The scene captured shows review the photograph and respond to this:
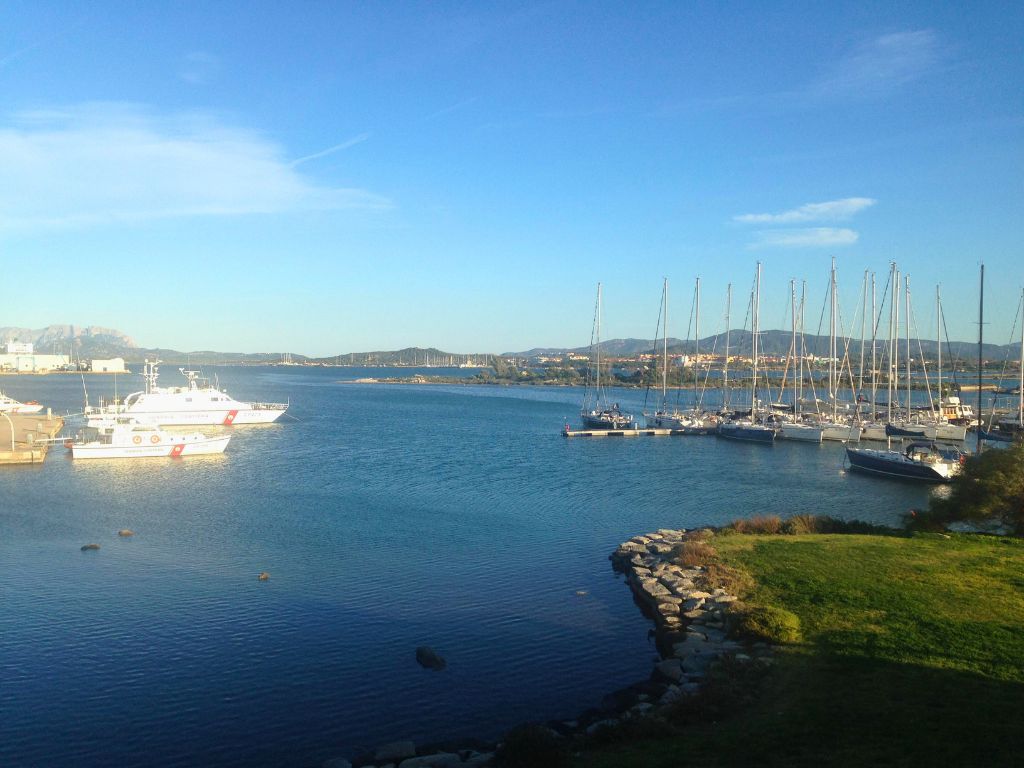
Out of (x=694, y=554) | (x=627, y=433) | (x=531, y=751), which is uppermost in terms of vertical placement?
(x=694, y=554)

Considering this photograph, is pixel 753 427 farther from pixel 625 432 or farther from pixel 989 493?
pixel 989 493

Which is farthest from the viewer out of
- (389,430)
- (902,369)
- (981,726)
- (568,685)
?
(902,369)

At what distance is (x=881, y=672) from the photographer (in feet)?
35.0

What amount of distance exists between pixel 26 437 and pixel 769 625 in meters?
46.5

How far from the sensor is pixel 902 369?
97.2 m

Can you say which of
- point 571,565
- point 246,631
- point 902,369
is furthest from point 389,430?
point 902,369

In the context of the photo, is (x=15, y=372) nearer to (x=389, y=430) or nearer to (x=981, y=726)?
(x=389, y=430)

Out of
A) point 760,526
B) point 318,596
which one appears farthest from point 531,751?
point 760,526

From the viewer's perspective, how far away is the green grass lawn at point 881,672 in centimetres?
838

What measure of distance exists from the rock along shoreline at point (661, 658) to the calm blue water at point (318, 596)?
57cm

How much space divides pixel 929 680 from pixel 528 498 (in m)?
19.9

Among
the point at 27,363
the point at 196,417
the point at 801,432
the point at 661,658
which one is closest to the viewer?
the point at 661,658

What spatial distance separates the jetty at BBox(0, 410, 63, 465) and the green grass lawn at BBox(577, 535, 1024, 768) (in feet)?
109

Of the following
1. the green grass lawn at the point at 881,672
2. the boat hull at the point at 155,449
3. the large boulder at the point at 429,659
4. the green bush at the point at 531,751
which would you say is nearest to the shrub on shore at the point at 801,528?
the green grass lawn at the point at 881,672
